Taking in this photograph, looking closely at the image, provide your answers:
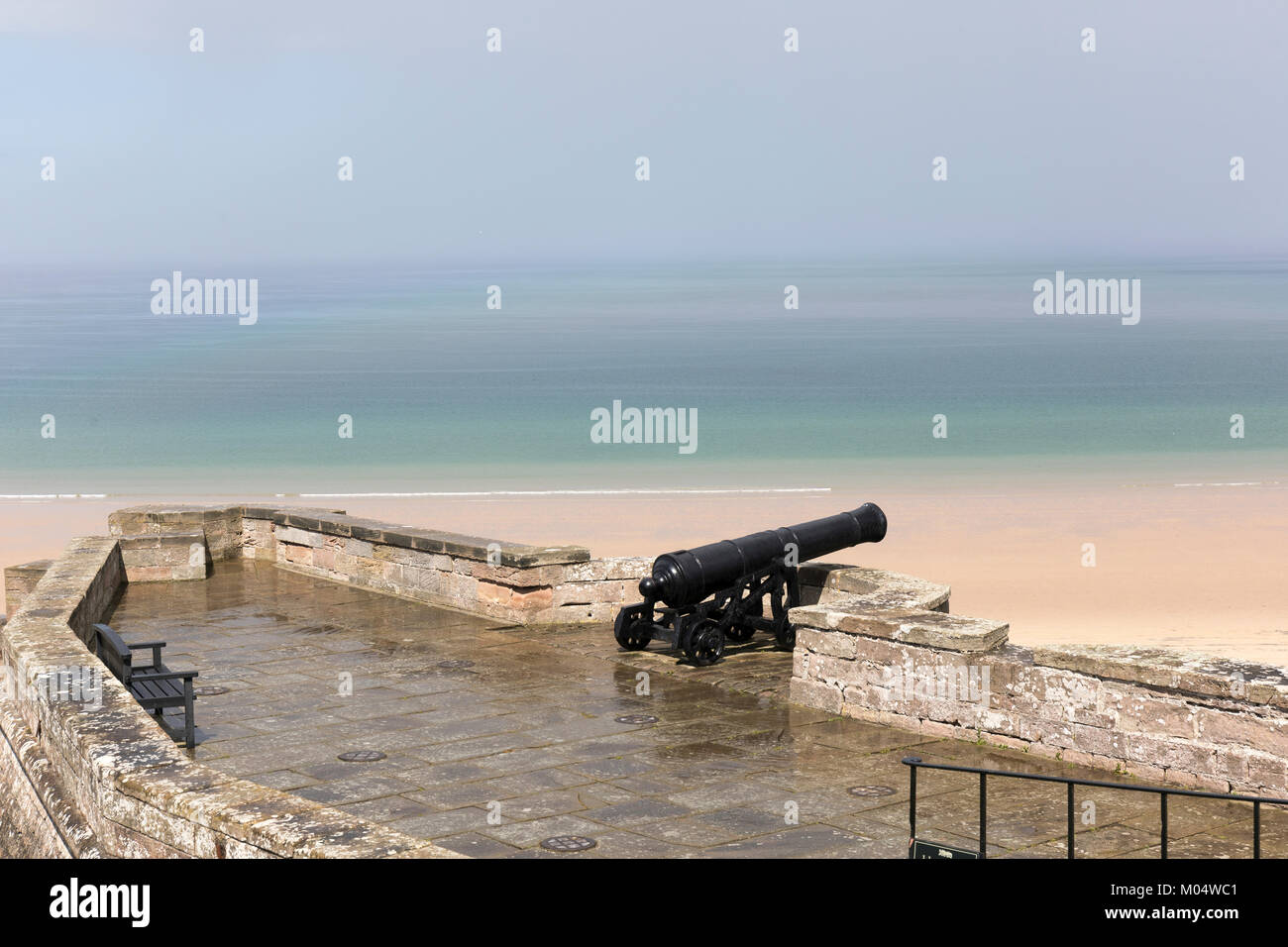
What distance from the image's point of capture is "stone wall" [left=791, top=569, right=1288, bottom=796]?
6.93m

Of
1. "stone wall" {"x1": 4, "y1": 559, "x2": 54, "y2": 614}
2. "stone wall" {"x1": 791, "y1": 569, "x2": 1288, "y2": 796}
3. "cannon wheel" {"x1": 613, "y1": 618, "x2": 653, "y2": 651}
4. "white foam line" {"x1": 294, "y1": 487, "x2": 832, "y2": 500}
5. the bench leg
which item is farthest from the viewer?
"white foam line" {"x1": 294, "y1": 487, "x2": 832, "y2": 500}

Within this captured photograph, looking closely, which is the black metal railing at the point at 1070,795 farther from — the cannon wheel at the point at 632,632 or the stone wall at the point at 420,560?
the stone wall at the point at 420,560

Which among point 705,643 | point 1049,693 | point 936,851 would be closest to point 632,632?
point 705,643

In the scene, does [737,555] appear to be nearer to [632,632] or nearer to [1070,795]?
[632,632]

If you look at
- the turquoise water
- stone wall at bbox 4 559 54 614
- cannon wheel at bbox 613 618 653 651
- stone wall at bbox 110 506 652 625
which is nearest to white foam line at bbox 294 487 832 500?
the turquoise water

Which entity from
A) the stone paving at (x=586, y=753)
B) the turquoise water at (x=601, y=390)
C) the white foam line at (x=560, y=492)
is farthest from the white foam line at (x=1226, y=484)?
→ the stone paving at (x=586, y=753)

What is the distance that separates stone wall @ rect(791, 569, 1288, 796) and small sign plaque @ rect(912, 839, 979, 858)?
78.0 inches

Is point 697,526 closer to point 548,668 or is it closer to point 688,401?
point 548,668

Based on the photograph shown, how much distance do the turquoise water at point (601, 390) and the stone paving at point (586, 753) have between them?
91.5 ft

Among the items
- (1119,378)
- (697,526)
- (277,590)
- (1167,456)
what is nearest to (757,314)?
(1119,378)

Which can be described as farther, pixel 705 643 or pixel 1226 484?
pixel 1226 484

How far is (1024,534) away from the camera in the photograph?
27953mm

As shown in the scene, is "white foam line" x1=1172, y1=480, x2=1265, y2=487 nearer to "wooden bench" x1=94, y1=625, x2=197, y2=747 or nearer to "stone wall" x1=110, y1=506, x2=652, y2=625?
"stone wall" x1=110, y1=506, x2=652, y2=625

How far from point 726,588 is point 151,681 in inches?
149
